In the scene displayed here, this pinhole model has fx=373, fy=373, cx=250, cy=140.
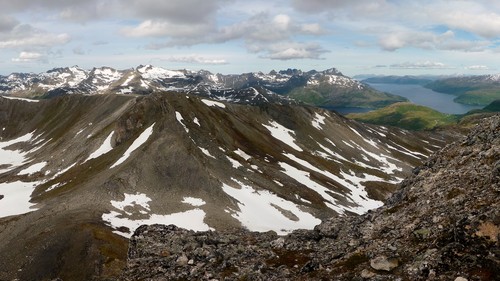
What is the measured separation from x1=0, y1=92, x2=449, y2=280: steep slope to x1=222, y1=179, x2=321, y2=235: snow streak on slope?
29 cm

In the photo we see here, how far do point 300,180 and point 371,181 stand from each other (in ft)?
134

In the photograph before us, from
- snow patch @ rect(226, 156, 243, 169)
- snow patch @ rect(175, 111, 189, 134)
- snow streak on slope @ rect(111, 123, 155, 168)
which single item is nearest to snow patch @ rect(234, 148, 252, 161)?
snow patch @ rect(226, 156, 243, 169)

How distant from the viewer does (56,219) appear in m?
73.8

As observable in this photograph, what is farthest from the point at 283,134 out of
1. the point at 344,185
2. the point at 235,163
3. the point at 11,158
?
the point at 11,158

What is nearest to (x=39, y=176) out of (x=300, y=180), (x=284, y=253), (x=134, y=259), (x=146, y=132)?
(x=146, y=132)

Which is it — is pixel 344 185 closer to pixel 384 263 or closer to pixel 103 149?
pixel 103 149

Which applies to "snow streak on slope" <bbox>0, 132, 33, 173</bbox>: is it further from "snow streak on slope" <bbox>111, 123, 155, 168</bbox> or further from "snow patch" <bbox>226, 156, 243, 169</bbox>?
"snow patch" <bbox>226, 156, 243, 169</bbox>

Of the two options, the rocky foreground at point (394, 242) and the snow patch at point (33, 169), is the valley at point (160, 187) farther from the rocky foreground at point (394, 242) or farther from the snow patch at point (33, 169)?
the rocky foreground at point (394, 242)

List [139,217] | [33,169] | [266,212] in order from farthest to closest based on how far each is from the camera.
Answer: [33,169] < [266,212] < [139,217]

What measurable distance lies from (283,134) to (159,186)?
9938 centimetres

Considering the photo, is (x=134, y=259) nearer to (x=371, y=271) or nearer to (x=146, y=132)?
(x=371, y=271)

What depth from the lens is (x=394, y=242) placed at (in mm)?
24922

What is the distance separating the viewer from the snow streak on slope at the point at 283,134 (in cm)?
17012

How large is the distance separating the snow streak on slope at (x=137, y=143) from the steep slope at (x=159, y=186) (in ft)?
1.99
